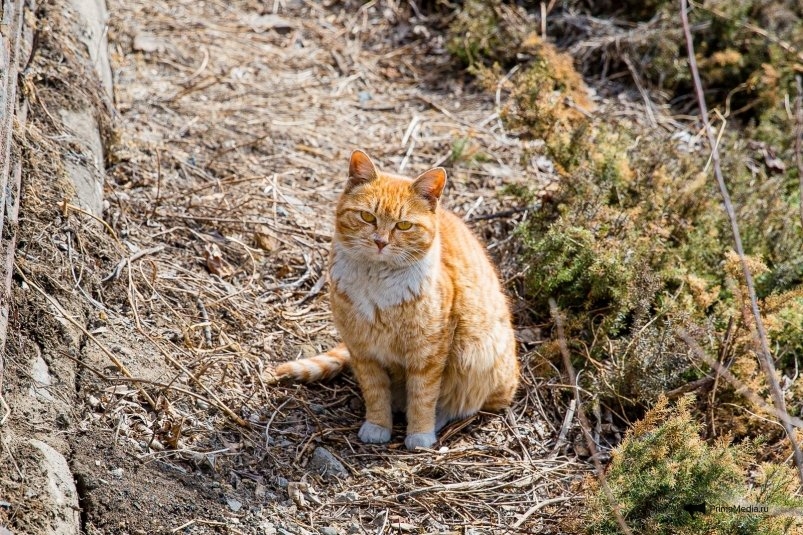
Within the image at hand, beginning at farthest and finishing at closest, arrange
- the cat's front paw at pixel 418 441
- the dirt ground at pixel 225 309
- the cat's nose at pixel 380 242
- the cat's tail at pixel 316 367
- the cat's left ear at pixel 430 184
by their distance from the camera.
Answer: the cat's tail at pixel 316 367 → the cat's front paw at pixel 418 441 → the cat's left ear at pixel 430 184 → the cat's nose at pixel 380 242 → the dirt ground at pixel 225 309

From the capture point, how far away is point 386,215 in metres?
3.95

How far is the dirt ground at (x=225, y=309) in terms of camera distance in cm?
345

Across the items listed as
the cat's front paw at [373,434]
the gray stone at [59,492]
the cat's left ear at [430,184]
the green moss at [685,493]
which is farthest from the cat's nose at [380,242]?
the gray stone at [59,492]

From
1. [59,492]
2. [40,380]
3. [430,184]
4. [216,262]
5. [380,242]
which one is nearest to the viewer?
[59,492]

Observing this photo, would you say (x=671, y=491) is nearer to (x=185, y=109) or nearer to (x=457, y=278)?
(x=457, y=278)

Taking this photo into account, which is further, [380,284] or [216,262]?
[216,262]

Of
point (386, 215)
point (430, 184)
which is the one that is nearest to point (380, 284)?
point (386, 215)

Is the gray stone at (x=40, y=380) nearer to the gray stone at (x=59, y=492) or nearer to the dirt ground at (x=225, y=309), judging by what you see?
the dirt ground at (x=225, y=309)

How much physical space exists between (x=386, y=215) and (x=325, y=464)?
120 cm

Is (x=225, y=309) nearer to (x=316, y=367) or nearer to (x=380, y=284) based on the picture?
(x=316, y=367)

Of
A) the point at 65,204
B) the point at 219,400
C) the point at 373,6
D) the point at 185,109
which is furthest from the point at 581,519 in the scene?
the point at 373,6

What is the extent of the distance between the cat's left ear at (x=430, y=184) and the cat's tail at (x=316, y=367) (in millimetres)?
934

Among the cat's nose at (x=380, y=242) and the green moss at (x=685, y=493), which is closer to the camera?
the green moss at (x=685, y=493)

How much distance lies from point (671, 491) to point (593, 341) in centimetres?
156
